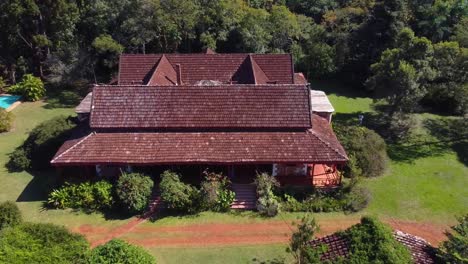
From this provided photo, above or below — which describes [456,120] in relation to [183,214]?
above

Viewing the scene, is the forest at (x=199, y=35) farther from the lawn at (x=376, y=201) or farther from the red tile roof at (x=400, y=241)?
the red tile roof at (x=400, y=241)

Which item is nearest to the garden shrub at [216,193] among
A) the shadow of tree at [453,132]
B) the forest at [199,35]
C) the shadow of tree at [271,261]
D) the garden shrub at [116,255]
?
the shadow of tree at [271,261]

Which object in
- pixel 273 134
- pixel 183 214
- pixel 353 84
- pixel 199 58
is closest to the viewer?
pixel 183 214

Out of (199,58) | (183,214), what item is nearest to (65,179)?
(183,214)

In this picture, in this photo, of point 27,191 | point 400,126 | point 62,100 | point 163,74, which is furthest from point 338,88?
point 27,191

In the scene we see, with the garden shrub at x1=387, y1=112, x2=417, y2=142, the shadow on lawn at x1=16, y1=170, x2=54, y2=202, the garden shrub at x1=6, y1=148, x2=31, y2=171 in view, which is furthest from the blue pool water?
the garden shrub at x1=387, y1=112, x2=417, y2=142

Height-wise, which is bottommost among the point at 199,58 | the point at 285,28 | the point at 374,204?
the point at 374,204

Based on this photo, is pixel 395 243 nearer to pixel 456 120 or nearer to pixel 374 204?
pixel 374 204
